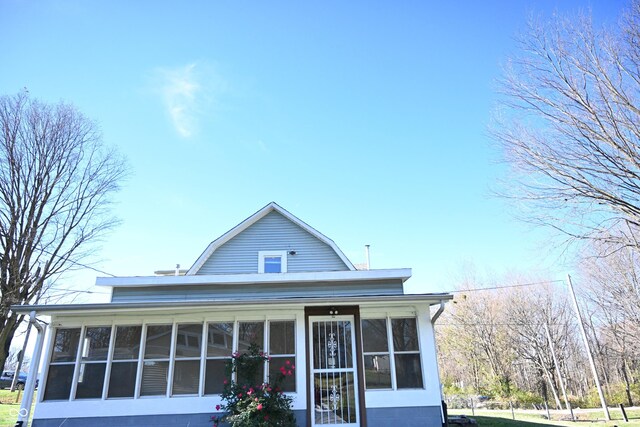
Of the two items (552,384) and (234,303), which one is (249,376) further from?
(552,384)

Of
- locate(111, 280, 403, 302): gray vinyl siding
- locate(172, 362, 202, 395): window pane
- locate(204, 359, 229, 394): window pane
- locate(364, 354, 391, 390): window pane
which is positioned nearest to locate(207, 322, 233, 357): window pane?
locate(204, 359, 229, 394): window pane

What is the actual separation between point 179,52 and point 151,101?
208 cm

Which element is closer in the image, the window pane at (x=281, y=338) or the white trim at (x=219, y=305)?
the white trim at (x=219, y=305)

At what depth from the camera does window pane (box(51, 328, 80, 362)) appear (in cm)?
845

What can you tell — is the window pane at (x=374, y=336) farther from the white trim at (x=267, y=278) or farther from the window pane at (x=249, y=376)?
the window pane at (x=249, y=376)

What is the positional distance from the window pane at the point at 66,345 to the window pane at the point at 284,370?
4.35m

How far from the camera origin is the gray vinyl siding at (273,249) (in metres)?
12.2

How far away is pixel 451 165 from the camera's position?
11.9m

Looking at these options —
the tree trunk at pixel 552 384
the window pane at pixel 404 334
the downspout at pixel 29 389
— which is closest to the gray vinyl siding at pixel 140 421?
the downspout at pixel 29 389

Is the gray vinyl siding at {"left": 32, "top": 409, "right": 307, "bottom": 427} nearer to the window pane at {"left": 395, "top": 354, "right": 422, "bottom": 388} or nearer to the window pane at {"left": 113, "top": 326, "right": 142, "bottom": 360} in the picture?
the window pane at {"left": 113, "top": 326, "right": 142, "bottom": 360}

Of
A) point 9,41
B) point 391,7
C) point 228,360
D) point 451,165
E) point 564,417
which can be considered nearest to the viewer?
point 228,360

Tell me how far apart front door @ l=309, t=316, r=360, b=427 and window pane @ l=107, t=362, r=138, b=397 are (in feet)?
12.6

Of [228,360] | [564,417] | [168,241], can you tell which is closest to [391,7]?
[228,360]

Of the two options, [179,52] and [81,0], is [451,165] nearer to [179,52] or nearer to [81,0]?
[179,52]
